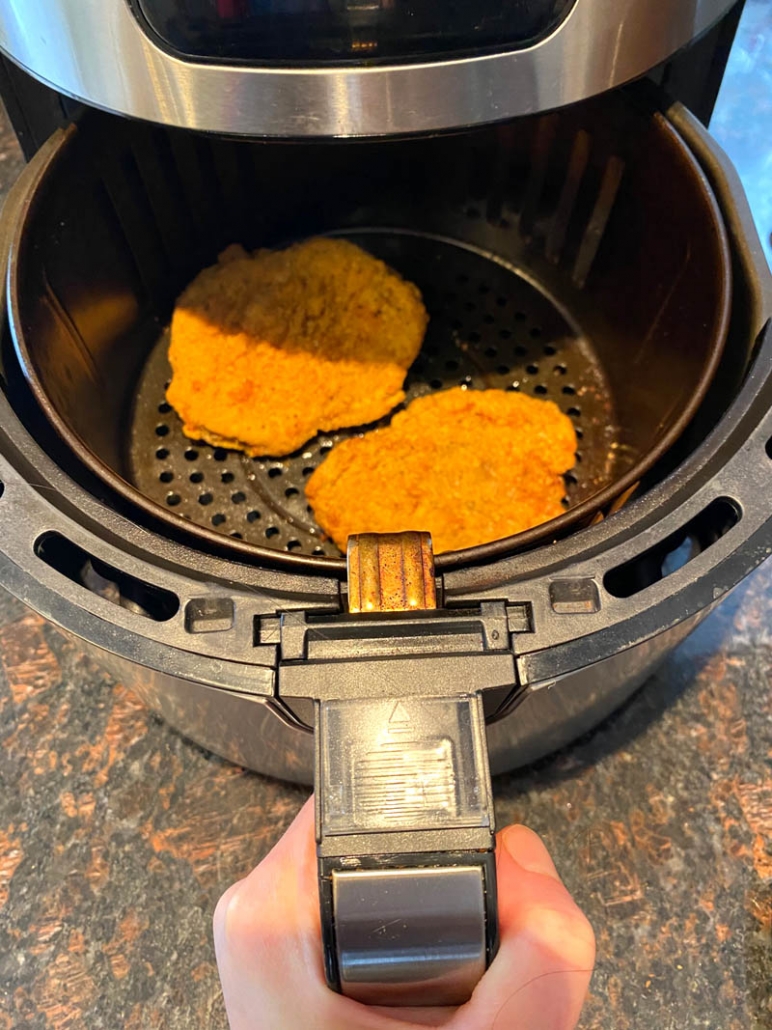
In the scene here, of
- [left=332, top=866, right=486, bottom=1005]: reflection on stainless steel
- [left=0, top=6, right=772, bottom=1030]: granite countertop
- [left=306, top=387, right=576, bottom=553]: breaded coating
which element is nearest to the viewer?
[left=332, top=866, right=486, bottom=1005]: reflection on stainless steel

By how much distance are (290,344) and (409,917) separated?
59 centimetres

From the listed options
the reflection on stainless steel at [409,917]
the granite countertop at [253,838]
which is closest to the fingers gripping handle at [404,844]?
the reflection on stainless steel at [409,917]

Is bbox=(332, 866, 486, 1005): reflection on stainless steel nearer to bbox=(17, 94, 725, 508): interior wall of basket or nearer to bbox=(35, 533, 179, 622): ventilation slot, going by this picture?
bbox=(35, 533, 179, 622): ventilation slot

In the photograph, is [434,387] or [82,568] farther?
[434,387]

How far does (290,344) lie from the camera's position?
2.70 feet

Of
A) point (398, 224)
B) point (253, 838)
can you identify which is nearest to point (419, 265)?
point (398, 224)

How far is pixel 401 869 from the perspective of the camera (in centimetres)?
37

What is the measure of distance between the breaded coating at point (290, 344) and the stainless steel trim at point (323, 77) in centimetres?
33

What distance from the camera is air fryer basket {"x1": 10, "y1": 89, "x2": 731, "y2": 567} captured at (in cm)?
63

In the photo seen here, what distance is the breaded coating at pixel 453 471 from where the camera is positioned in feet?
2.31

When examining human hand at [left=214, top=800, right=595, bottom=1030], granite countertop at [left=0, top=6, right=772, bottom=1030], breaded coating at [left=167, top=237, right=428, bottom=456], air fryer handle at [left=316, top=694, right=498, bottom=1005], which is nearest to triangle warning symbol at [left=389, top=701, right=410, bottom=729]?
air fryer handle at [left=316, top=694, right=498, bottom=1005]

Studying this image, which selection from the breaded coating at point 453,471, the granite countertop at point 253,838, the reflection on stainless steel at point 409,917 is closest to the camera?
the reflection on stainless steel at point 409,917

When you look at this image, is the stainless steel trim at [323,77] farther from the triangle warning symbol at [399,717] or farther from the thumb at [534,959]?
the thumb at [534,959]

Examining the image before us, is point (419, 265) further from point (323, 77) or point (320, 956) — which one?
point (320, 956)
